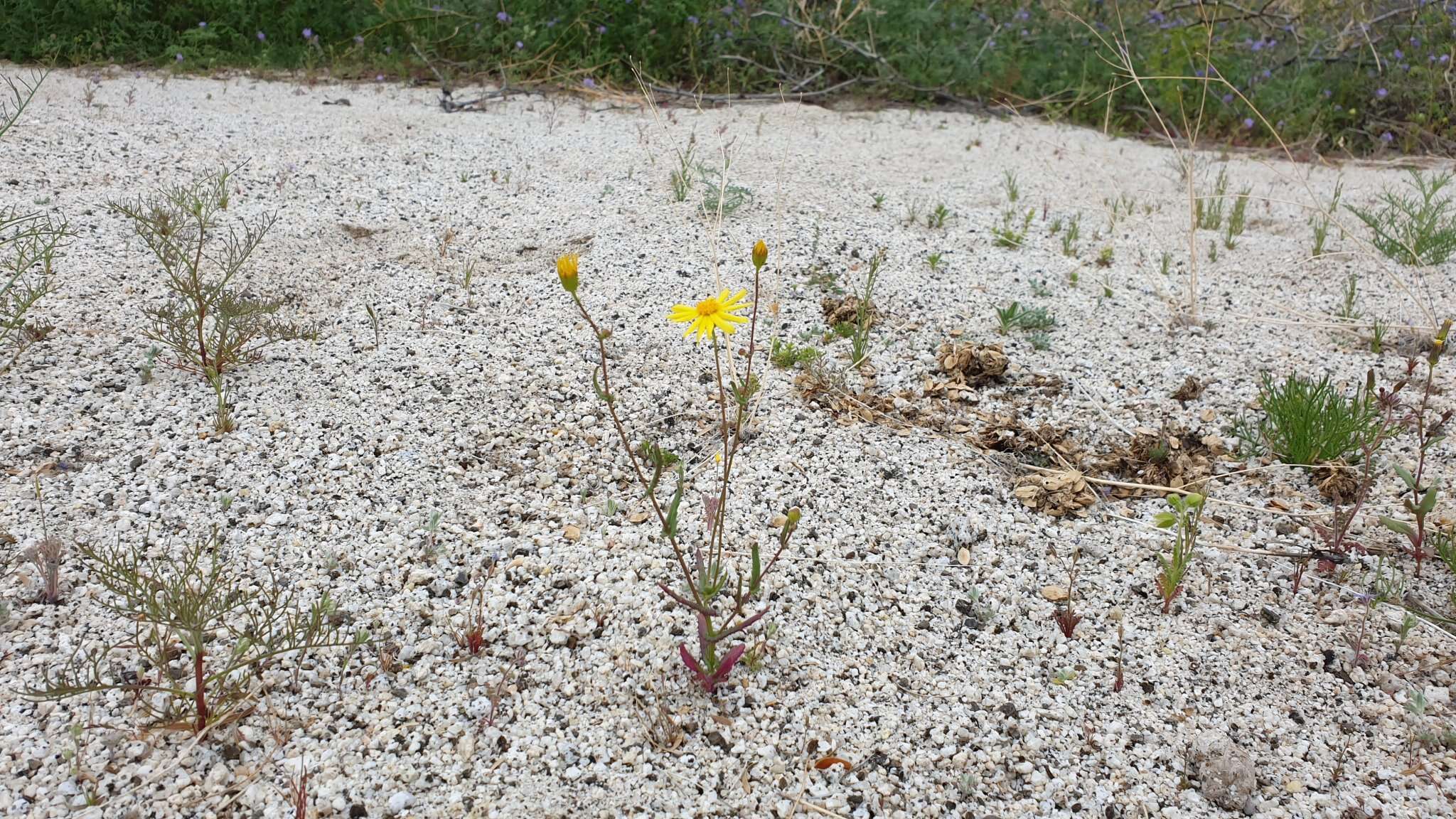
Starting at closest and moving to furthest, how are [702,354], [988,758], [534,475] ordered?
[988,758], [534,475], [702,354]

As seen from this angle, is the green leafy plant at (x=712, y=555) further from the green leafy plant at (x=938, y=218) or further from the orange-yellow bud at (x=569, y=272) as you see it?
the green leafy plant at (x=938, y=218)

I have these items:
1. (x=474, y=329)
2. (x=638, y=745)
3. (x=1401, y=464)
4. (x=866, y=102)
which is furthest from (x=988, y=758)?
(x=866, y=102)

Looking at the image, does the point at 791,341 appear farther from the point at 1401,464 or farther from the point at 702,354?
the point at 1401,464

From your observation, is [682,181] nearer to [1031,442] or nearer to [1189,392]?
[1031,442]

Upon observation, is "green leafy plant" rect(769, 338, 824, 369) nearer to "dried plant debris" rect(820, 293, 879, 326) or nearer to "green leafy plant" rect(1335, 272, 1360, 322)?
"dried plant debris" rect(820, 293, 879, 326)

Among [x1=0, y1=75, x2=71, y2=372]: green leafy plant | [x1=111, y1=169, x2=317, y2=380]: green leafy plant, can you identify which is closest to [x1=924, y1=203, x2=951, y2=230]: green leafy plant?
[x1=111, y1=169, x2=317, y2=380]: green leafy plant
